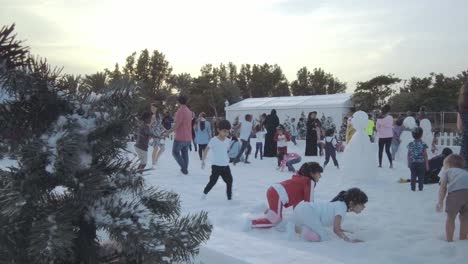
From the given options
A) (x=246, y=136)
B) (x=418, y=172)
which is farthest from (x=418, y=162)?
(x=246, y=136)

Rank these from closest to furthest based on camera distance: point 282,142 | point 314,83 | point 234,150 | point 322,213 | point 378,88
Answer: point 322,213
point 282,142
point 234,150
point 378,88
point 314,83

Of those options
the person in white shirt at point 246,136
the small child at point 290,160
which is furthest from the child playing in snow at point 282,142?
the person in white shirt at point 246,136

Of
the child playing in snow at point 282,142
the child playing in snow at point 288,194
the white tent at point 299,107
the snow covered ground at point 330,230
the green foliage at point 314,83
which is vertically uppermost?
the green foliage at point 314,83

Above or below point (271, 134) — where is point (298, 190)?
below

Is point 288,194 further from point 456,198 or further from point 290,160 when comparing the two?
point 290,160

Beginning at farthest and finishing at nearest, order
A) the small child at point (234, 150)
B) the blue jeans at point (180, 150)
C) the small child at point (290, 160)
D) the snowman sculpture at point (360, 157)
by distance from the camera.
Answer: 1. the small child at point (234, 150)
2. the small child at point (290, 160)
3. the blue jeans at point (180, 150)
4. the snowman sculpture at point (360, 157)

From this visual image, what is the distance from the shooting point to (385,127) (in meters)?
12.4

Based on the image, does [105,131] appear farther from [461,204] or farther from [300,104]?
[300,104]

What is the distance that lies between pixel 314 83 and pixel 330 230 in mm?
64466

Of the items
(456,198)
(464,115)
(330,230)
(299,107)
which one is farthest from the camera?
(299,107)

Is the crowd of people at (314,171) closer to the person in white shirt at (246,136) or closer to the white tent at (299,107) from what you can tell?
the person in white shirt at (246,136)

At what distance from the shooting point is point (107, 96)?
4.66 ft

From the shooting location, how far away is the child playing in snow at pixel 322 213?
5156 mm

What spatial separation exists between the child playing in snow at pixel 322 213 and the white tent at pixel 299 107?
23.9m
